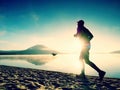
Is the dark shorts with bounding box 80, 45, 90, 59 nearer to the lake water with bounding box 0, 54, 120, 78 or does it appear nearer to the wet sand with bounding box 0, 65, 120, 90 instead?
the wet sand with bounding box 0, 65, 120, 90

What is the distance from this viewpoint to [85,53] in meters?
9.57

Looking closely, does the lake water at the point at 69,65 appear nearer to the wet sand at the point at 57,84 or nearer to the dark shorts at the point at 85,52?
the dark shorts at the point at 85,52

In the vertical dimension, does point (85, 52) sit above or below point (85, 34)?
below

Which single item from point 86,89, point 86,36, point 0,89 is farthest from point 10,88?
point 86,36

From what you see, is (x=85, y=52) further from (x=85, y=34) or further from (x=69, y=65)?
(x=69, y=65)

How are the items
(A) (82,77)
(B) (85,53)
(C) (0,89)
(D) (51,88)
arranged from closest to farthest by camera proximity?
(C) (0,89) < (D) (51,88) < (B) (85,53) < (A) (82,77)

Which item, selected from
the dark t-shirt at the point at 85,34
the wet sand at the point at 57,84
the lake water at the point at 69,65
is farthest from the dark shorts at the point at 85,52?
the lake water at the point at 69,65

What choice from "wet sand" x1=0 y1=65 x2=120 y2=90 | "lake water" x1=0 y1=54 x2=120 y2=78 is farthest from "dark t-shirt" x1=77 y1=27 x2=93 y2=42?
"lake water" x1=0 y1=54 x2=120 y2=78

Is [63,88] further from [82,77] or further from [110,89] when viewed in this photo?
[82,77]

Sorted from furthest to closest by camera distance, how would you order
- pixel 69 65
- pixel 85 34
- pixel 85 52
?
pixel 69 65 → pixel 85 34 → pixel 85 52

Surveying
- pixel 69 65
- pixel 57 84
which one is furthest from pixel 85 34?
pixel 69 65

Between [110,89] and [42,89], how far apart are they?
107 inches

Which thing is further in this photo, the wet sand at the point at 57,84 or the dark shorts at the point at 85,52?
the dark shorts at the point at 85,52

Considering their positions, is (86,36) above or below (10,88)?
above
